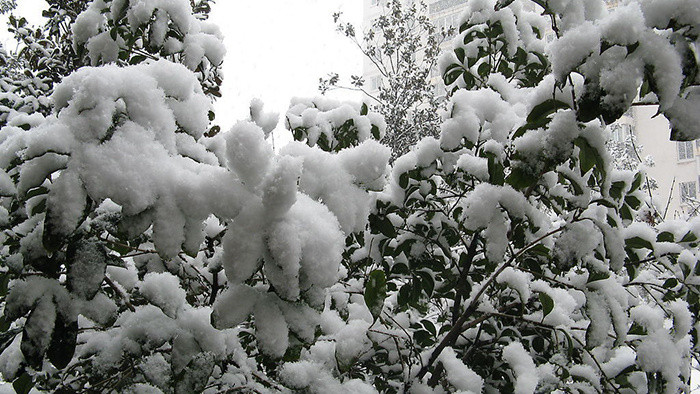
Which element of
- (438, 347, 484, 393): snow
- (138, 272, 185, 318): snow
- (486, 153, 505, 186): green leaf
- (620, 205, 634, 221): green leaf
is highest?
(620, 205, 634, 221): green leaf

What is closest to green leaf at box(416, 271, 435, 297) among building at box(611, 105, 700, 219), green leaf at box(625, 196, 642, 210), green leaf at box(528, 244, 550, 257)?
green leaf at box(528, 244, 550, 257)

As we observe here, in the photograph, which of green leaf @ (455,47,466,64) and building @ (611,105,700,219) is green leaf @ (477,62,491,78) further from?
building @ (611,105,700,219)

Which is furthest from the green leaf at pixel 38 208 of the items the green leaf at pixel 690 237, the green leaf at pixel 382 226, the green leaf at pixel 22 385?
the green leaf at pixel 690 237

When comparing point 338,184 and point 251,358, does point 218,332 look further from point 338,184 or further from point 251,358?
point 338,184

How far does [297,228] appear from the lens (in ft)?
2.29

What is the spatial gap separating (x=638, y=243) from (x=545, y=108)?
0.61 metres

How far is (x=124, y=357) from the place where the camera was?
0.93 meters

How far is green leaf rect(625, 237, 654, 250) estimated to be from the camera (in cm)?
121

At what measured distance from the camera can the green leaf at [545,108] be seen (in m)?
0.85

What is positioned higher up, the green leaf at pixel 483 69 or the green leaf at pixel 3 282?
the green leaf at pixel 483 69

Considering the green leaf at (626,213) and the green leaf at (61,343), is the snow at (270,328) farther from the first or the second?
the green leaf at (626,213)

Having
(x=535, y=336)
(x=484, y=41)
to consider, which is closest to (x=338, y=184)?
(x=535, y=336)

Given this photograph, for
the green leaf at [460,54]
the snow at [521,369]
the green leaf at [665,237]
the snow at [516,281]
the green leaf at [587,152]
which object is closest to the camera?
the green leaf at [587,152]

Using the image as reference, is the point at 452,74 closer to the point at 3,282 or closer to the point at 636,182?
the point at 636,182
